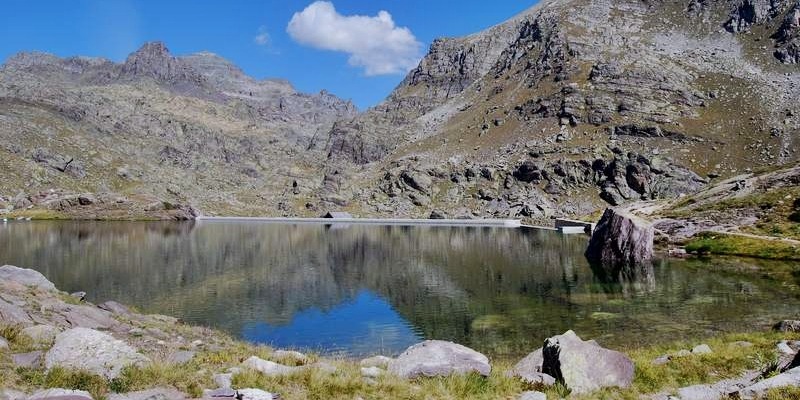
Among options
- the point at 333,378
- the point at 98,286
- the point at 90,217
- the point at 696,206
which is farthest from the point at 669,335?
the point at 90,217

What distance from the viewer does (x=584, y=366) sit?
60.8 feet

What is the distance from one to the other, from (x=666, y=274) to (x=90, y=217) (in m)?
193

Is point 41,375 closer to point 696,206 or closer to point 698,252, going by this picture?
point 698,252

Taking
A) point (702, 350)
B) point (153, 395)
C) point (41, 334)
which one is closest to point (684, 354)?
point (702, 350)

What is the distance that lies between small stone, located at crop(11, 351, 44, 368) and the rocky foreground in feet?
0.08

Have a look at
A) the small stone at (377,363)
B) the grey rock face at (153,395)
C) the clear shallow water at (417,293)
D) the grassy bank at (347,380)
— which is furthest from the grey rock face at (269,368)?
the clear shallow water at (417,293)

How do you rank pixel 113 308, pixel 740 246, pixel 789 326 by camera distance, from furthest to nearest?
pixel 740 246
pixel 113 308
pixel 789 326

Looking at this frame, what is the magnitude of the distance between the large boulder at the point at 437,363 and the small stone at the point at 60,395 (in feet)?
29.9

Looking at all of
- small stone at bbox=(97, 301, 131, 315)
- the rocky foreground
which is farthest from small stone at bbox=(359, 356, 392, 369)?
small stone at bbox=(97, 301, 131, 315)

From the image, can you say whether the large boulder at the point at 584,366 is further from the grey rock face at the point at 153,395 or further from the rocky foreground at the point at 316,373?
the grey rock face at the point at 153,395

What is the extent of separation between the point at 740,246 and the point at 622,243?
18710mm

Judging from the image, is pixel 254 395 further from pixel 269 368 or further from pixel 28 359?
pixel 28 359

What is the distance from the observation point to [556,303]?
49969 mm

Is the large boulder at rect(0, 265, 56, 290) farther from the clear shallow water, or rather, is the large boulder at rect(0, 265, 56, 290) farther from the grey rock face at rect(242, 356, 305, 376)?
the grey rock face at rect(242, 356, 305, 376)
